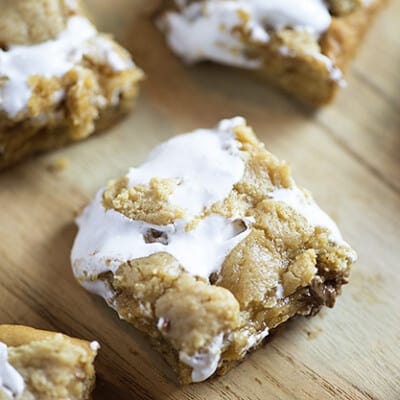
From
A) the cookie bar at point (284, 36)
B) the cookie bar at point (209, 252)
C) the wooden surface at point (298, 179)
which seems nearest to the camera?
the cookie bar at point (209, 252)

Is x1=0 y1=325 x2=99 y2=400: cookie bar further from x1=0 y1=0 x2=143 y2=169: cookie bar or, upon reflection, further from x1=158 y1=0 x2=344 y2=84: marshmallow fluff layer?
x1=158 y1=0 x2=344 y2=84: marshmallow fluff layer

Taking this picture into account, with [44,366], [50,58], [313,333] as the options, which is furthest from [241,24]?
[44,366]

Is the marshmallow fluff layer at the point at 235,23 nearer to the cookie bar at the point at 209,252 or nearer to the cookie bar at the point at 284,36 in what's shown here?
the cookie bar at the point at 284,36

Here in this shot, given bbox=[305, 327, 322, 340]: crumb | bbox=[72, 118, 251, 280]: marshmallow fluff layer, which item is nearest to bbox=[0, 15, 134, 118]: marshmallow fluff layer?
bbox=[72, 118, 251, 280]: marshmallow fluff layer

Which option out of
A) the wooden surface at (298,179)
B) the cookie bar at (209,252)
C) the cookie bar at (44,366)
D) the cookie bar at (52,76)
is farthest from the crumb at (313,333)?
the cookie bar at (52,76)

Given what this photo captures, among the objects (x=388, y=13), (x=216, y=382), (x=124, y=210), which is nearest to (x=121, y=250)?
(x=124, y=210)

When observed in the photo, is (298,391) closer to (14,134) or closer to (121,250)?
(121,250)

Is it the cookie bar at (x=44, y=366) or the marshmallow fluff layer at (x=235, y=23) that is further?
the marshmallow fluff layer at (x=235, y=23)

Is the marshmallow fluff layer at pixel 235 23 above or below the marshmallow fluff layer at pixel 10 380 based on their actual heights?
above

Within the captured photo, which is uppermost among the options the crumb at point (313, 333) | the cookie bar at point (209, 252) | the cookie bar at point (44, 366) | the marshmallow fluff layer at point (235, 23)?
the marshmallow fluff layer at point (235, 23)
